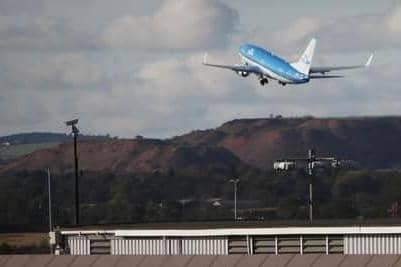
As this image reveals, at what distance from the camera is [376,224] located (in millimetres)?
93812

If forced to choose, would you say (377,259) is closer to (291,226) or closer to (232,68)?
(291,226)

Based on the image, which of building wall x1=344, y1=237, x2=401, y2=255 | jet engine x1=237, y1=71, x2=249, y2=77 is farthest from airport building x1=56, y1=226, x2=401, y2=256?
jet engine x1=237, y1=71, x2=249, y2=77

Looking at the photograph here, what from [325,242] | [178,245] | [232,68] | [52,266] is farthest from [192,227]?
[232,68]

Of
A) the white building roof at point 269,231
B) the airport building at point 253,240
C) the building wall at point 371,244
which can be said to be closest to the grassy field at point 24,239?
the airport building at point 253,240

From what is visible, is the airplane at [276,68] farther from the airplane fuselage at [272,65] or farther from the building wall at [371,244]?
the building wall at [371,244]

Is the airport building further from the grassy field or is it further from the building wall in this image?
the grassy field

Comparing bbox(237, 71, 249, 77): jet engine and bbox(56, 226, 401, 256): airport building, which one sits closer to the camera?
bbox(56, 226, 401, 256): airport building

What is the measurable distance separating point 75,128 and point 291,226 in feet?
228

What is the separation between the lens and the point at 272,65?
186 meters

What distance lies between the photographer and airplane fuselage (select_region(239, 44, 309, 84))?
183m

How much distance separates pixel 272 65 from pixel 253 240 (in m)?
93.7

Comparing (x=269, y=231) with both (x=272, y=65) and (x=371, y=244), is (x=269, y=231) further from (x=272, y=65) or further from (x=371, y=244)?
(x=272, y=65)

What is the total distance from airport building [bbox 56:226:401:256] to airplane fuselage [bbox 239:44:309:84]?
84.4 metres

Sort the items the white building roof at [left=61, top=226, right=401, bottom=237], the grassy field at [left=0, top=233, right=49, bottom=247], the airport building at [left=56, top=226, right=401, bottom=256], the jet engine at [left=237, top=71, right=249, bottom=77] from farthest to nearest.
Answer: the jet engine at [left=237, top=71, right=249, bottom=77] → the grassy field at [left=0, top=233, right=49, bottom=247] → the airport building at [left=56, top=226, right=401, bottom=256] → the white building roof at [left=61, top=226, right=401, bottom=237]
